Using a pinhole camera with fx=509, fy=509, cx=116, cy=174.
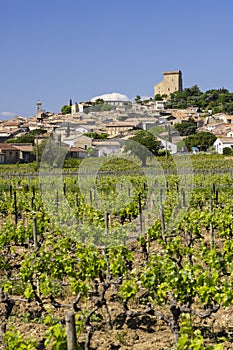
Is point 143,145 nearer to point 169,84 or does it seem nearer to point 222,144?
point 222,144

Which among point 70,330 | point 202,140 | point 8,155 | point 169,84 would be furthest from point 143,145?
point 169,84

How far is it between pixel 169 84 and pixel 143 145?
5693 inches

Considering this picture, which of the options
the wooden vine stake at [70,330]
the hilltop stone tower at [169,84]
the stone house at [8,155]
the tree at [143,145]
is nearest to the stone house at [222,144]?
the stone house at [8,155]

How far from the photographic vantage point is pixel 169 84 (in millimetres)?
155750

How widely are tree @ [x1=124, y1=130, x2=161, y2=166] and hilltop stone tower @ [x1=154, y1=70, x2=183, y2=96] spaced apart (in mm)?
139988

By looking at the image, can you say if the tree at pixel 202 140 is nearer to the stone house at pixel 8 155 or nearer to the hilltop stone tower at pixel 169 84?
the stone house at pixel 8 155

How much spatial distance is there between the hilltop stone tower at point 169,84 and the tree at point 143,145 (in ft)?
459

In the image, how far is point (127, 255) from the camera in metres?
6.91

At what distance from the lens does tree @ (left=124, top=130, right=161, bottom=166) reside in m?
Result: 13.2

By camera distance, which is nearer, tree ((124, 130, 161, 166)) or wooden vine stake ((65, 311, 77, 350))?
wooden vine stake ((65, 311, 77, 350))

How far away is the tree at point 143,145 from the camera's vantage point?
13.2 metres

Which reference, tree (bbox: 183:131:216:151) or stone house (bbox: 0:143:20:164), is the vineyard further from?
tree (bbox: 183:131:216:151)

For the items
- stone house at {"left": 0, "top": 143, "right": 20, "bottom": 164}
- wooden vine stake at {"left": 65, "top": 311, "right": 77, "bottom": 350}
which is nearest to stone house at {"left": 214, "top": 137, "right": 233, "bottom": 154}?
stone house at {"left": 0, "top": 143, "right": 20, "bottom": 164}

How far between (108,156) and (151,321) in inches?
415
